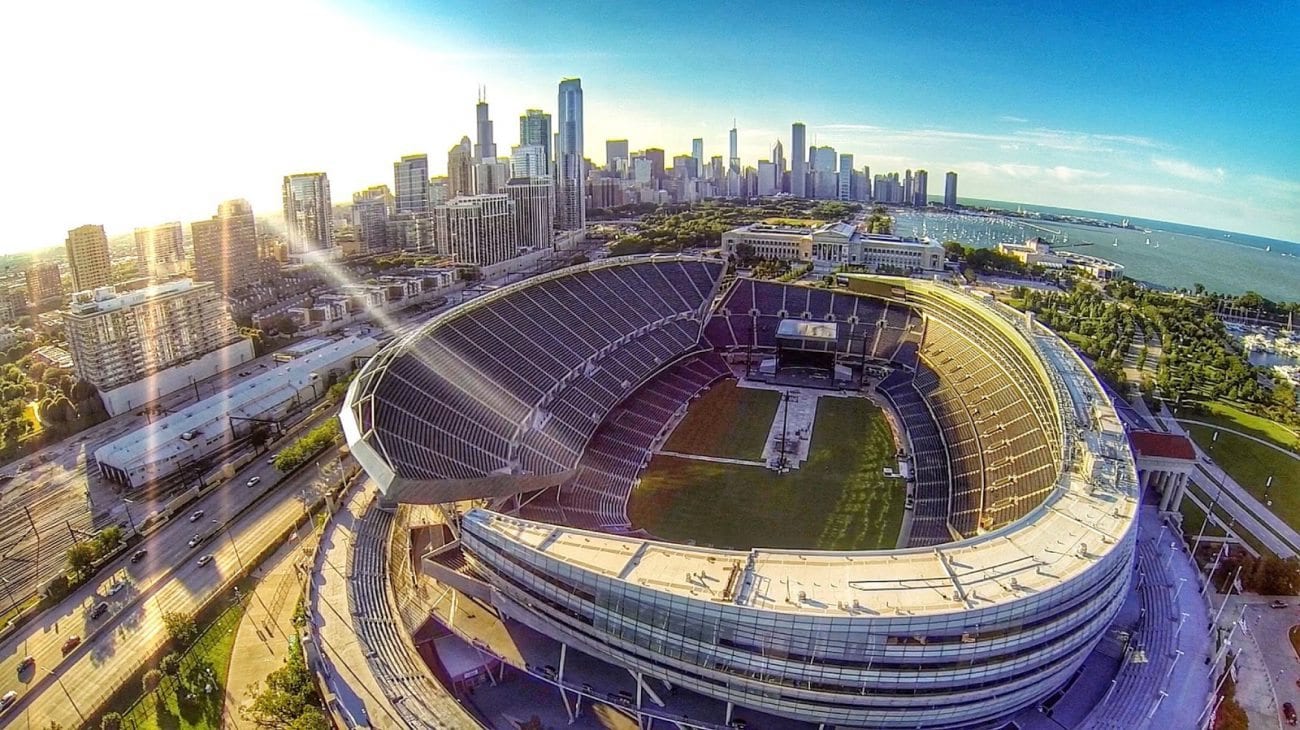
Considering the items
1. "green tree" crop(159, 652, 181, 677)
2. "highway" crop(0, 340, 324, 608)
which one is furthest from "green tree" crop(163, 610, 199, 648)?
"highway" crop(0, 340, 324, 608)

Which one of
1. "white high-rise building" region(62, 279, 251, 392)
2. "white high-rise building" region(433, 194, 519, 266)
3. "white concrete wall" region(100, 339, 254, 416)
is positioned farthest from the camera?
"white high-rise building" region(433, 194, 519, 266)

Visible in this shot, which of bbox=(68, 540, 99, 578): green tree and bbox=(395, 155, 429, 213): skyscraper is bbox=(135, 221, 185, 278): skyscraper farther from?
bbox=(68, 540, 99, 578): green tree

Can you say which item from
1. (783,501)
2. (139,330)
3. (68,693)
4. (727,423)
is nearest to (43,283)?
(139,330)

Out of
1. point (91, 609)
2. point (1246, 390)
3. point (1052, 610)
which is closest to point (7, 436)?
point (91, 609)

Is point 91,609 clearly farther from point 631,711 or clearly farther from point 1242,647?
point 1242,647

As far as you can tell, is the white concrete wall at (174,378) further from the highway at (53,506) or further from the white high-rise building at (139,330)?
the highway at (53,506)

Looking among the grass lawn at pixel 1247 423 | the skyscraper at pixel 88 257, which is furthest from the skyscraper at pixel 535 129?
the grass lawn at pixel 1247 423

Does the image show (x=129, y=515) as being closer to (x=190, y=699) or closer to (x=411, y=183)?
(x=190, y=699)
